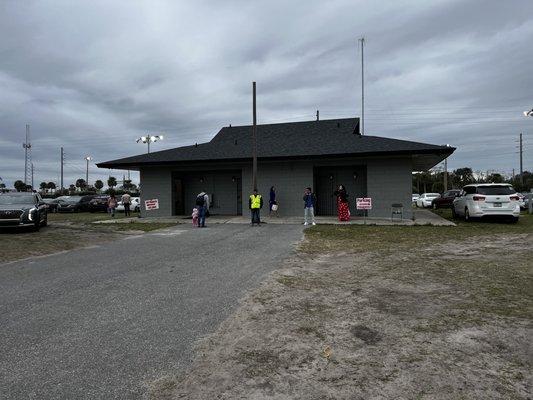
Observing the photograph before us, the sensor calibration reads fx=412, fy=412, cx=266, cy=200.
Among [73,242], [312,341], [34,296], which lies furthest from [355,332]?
[73,242]

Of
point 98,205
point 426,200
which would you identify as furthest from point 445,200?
point 98,205

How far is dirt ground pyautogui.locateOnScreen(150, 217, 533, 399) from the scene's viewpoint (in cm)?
331

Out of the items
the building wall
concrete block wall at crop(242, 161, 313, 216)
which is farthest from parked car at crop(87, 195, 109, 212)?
concrete block wall at crop(242, 161, 313, 216)

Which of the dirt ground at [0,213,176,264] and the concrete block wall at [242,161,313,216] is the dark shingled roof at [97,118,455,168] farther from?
the dirt ground at [0,213,176,264]

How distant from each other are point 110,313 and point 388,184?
17.3 m

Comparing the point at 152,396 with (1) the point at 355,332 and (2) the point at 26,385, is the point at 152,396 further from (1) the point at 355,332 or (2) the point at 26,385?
(1) the point at 355,332

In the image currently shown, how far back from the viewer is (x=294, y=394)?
321 cm

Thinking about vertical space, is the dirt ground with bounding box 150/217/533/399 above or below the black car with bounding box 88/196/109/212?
below

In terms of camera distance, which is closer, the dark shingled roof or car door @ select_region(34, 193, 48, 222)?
car door @ select_region(34, 193, 48, 222)

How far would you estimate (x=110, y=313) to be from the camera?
5309 mm

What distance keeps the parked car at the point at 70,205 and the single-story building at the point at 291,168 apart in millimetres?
12763

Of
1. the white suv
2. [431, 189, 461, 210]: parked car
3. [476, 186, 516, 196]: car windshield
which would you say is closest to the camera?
the white suv

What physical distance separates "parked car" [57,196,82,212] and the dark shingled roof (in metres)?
12.8

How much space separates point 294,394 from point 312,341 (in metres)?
1.10
